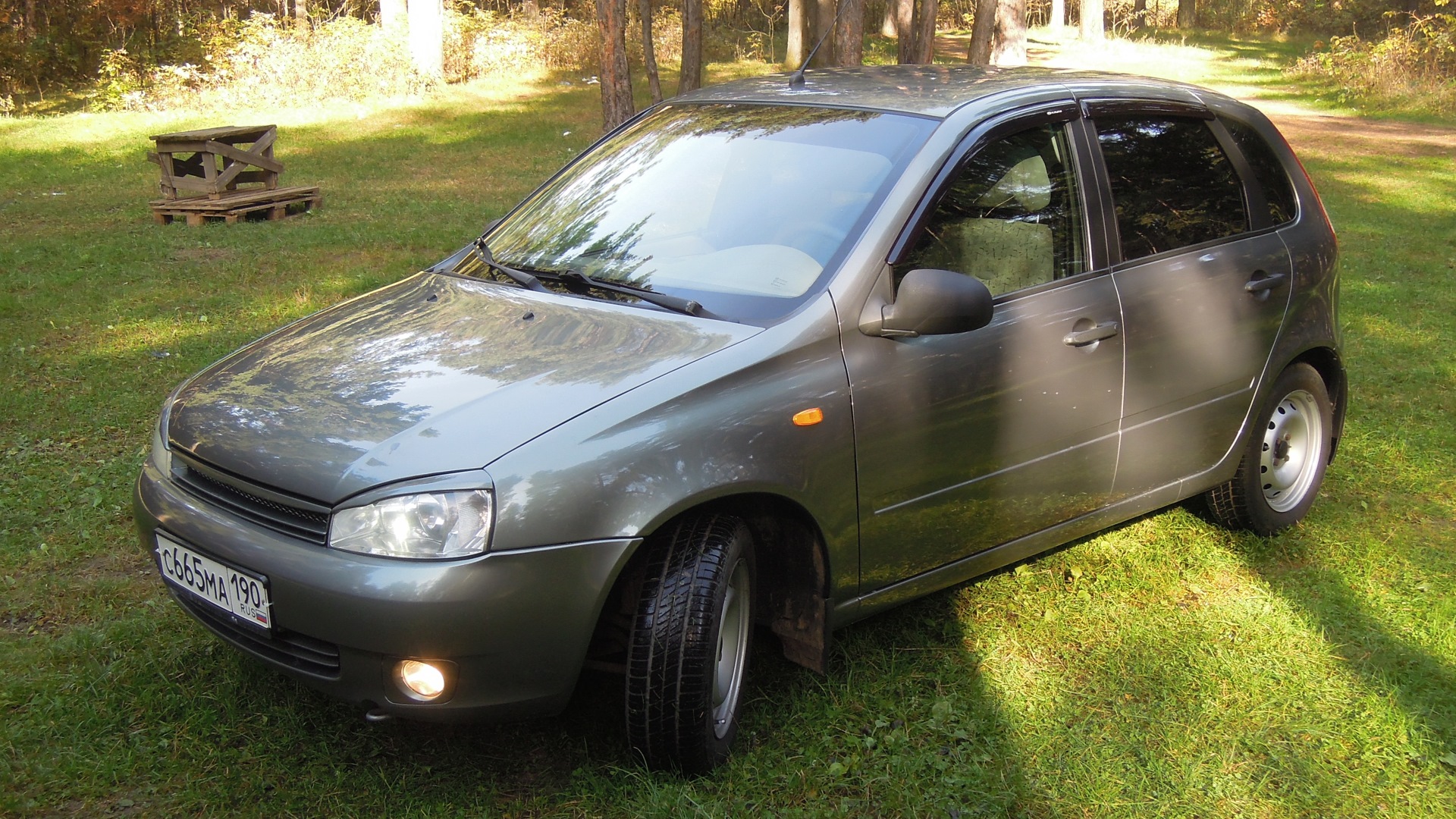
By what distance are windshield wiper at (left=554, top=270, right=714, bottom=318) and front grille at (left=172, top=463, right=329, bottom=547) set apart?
111 cm

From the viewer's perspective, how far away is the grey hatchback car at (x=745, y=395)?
266 cm

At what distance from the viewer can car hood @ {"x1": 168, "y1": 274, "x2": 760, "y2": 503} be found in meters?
2.69

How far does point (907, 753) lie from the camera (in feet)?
10.7

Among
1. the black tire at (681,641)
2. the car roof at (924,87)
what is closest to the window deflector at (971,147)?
the car roof at (924,87)

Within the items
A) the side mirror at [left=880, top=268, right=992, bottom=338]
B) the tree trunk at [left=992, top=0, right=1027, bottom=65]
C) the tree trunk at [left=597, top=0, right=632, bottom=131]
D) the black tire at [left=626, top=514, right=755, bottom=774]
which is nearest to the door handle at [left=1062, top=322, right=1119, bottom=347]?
the side mirror at [left=880, top=268, right=992, bottom=338]

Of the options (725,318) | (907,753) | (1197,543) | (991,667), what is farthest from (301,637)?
(1197,543)

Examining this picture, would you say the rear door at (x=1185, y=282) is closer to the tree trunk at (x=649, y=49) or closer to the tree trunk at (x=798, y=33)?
the tree trunk at (x=649, y=49)

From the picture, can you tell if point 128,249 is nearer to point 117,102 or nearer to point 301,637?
point 301,637

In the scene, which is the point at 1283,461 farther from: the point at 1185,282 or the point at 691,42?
the point at 691,42

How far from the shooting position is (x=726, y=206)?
3635 mm

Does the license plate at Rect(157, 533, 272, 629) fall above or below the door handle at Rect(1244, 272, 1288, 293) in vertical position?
below

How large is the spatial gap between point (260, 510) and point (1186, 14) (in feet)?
159

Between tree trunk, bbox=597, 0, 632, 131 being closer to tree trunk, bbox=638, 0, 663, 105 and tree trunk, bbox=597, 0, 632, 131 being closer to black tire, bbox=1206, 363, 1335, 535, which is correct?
tree trunk, bbox=638, 0, 663, 105

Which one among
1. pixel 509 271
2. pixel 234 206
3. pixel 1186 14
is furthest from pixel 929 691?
pixel 1186 14
